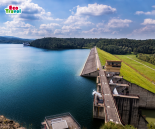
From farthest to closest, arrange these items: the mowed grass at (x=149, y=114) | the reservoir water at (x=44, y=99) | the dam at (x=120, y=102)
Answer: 1. the mowed grass at (x=149, y=114)
2. the reservoir water at (x=44, y=99)
3. the dam at (x=120, y=102)

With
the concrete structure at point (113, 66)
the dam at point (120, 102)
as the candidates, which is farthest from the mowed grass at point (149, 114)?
the concrete structure at point (113, 66)

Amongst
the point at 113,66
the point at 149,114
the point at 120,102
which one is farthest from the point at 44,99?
the point at 149,114

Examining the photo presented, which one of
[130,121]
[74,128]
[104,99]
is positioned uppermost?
[104,99]

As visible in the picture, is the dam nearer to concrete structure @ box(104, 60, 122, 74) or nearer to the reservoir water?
concrete structure @ box(104, 60, 122, 74)

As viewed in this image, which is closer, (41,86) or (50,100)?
(50,100)

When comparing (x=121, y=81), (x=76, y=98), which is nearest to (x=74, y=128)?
(x=76, y=98)

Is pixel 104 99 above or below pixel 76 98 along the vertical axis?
above

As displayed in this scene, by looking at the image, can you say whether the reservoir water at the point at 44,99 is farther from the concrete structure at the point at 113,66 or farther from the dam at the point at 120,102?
the concrete structure at the point at 113,66

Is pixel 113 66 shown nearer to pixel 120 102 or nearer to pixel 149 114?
pixel 120 102

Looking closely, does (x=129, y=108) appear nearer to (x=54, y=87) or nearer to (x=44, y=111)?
(x=44, y=111)

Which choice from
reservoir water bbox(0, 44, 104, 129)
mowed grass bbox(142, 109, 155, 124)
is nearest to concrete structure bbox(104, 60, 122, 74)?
reservoir water bbox(0, 44, 104, 129)

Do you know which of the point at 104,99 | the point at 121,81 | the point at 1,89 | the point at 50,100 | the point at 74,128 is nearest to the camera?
the point at 74,128
